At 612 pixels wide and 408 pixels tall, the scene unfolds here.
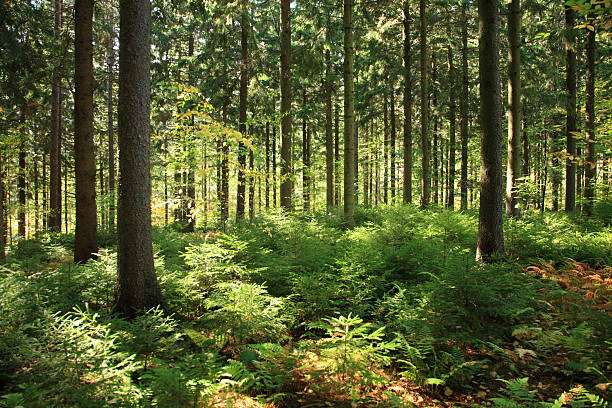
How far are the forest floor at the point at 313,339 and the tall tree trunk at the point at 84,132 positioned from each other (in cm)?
115

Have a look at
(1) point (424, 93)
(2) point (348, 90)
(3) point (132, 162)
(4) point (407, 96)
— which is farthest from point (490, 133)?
(4) point (407, 96)

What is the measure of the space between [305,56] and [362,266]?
9.00 m

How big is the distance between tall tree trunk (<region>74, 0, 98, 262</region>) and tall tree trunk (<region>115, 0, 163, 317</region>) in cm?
351

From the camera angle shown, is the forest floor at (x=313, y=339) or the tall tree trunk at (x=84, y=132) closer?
the forest floor at (x=313, y=339)

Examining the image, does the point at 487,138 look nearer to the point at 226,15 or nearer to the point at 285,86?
the point at 285,86

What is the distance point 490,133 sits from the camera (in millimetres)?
6184

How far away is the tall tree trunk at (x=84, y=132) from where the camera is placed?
7.53 meters

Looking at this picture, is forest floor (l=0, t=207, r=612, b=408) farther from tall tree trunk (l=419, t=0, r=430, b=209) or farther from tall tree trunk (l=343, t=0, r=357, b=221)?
tall tree trunk (l=419, t=0, r=430, b=209)

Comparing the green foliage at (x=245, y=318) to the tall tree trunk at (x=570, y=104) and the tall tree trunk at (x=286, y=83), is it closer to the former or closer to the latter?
the tall tree trunk at (x=286, y=83)

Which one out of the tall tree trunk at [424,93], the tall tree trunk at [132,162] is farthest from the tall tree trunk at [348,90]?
the tall tree trunk at [132,162]

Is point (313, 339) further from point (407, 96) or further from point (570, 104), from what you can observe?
point (407, 96)

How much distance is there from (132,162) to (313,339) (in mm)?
3788

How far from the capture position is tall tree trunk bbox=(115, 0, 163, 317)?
4883mm

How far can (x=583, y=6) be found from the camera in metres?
3.97
